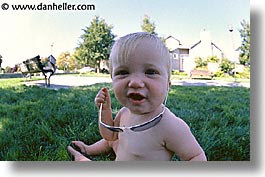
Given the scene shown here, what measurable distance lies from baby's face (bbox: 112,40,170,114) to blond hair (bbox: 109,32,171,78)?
0.04 ft

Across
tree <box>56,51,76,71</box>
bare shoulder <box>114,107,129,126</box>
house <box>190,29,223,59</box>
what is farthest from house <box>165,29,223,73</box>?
tree <box>56,51,76,71</box>

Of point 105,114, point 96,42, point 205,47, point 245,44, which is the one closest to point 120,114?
point 105,114

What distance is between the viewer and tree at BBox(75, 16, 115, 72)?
58.5 inches

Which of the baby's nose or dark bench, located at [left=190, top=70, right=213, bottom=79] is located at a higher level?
dark bench, located at [left=190, top=70, right=213, bottom=79]

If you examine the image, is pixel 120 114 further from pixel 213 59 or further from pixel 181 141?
pixel 213 59

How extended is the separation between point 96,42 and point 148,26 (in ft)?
0.67

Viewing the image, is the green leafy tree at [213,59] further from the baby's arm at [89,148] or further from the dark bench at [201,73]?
the baby's arm at [89,148]

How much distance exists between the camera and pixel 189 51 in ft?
5.00

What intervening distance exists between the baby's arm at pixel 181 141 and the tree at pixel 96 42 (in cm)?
35

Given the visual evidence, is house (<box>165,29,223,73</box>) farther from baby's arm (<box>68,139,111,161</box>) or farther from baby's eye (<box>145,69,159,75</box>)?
baby's arm (<box>68,139,111,161</box>)

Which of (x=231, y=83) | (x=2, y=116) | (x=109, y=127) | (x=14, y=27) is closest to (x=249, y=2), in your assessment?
(x=231, y=83)

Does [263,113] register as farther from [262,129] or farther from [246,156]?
[246,156]

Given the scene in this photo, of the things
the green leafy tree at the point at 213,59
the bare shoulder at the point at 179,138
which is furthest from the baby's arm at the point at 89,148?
the green leafy tree at the point at 213,59

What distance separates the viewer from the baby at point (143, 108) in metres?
1.33
